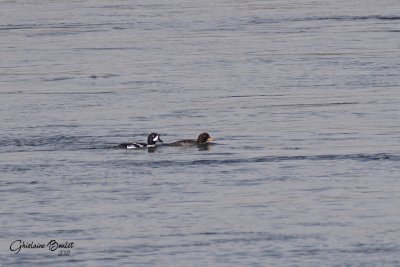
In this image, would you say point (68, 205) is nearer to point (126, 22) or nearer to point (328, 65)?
point (328, 65)

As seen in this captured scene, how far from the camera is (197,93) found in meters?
25.7

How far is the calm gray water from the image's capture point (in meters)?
14.9

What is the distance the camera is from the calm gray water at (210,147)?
1487cm

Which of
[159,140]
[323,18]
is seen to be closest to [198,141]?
[159,140]

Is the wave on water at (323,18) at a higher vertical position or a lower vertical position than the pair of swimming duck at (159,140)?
higher

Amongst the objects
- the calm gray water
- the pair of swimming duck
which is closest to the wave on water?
the calm gray water

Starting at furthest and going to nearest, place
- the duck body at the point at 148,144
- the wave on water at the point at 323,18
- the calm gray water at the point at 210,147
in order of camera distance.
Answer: the wave on water at the point at 323,18 → the duck body at the point at 148,144 → the calm gray water at the point at 210,147

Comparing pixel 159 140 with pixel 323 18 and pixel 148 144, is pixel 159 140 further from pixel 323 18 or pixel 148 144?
pixel 323 18

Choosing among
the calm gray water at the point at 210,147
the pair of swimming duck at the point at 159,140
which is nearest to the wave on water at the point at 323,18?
the calm gray water at the point at 210,147

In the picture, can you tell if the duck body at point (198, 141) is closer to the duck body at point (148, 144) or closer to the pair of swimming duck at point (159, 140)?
the pair of swimming duck at point (159, 140)

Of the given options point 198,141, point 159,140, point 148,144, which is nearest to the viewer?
point 198,141

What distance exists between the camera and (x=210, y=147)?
805 inches

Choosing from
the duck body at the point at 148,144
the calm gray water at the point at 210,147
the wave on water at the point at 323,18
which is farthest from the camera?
the wave on water at the point at 323,18

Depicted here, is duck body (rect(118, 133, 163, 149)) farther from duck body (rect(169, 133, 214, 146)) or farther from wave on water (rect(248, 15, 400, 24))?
wave on water (rect(248, 15, 400, 24))
